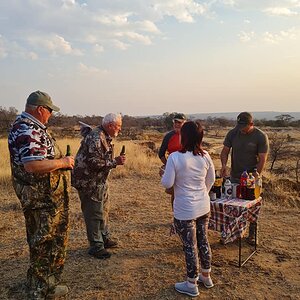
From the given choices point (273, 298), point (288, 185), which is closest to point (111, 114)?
point (273, 298)

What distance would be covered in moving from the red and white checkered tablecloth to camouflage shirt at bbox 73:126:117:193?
1392 mm

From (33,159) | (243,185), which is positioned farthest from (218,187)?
(33,159)

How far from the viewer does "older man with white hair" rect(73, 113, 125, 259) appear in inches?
168

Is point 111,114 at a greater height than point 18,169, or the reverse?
point 111,114

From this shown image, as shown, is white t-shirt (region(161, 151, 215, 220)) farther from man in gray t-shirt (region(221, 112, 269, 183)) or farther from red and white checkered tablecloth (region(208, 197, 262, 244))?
man in gray t-shirt (region(221, 112, 269, 183))

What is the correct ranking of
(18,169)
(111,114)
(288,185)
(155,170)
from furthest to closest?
(155,170)
(288,185)
(111,114)
(18,169)

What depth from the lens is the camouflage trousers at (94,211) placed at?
4.39 meters

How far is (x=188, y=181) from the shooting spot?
11.1 feet

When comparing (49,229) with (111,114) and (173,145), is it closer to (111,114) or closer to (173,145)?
(111,114)

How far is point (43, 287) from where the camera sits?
11.2ft

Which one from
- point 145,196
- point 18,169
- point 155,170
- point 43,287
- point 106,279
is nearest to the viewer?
point 18,169

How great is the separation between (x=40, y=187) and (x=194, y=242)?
1.58 m

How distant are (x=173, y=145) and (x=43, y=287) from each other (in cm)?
274

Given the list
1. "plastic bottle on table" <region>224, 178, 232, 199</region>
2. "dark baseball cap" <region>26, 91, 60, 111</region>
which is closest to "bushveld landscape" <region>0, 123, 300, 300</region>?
"plastic bottle on table" <region>224, 178, 232, 199</region>
